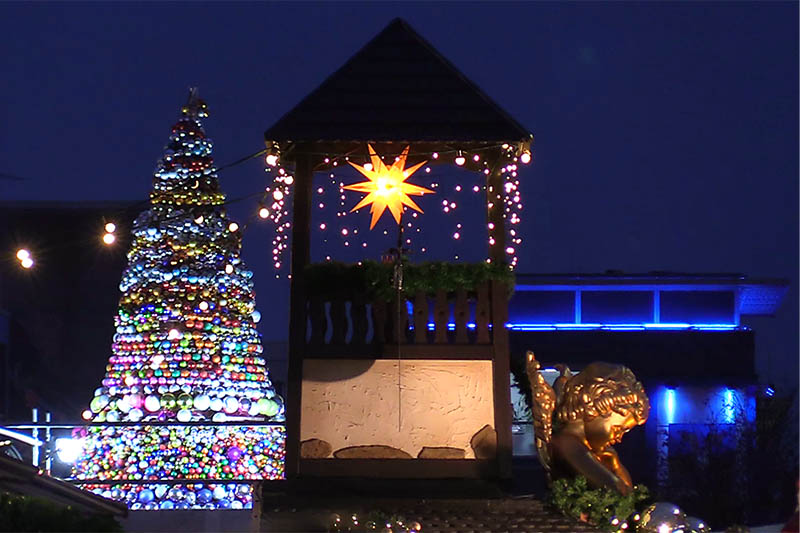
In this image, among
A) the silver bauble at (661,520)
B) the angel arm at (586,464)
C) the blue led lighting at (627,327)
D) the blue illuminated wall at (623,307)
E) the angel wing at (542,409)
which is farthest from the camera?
the blue illuminated wall at (623,307)

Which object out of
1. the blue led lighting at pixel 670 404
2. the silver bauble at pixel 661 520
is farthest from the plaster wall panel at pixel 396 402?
the blue led lighting at pixel 670 404

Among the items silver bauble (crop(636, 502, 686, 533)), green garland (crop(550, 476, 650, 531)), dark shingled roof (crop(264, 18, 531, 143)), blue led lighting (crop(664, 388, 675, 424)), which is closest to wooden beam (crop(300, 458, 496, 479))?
green garland (crop(550, 476, 650, 531))

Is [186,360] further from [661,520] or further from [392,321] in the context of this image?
[661,520]

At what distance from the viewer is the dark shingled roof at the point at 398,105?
486 inches

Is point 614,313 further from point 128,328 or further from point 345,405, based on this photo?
point 345,405

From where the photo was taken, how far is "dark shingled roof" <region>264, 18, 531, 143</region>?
12.3 meters

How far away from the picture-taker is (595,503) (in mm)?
10805

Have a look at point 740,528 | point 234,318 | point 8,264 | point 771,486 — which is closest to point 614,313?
point 771,486

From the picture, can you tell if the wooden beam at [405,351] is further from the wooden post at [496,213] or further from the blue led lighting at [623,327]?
the blue led lighting at [623,327]

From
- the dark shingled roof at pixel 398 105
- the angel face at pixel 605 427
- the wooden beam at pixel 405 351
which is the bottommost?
the angel face at pixel 605 427

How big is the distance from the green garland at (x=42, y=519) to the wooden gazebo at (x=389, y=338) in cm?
397

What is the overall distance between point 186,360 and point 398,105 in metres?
5.85

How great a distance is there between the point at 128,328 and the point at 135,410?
3.83 feet

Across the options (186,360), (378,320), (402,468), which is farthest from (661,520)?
(186,360)
